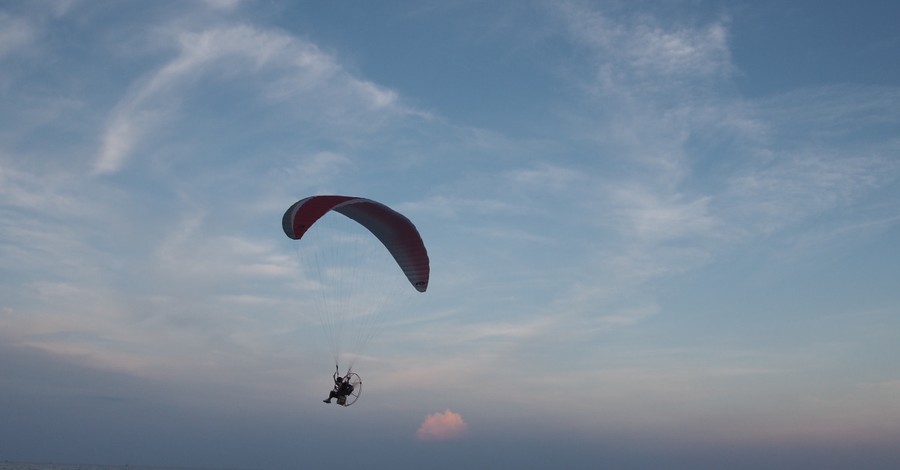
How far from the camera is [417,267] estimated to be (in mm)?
34406

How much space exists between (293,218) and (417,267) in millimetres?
7396

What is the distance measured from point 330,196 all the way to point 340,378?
22.9 feet

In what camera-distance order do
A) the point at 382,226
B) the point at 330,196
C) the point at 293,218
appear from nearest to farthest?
1. the point at 293,218
2. the point at 330,196
3. the point at 382,226

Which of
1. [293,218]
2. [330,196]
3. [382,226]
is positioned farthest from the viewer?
[382,226]

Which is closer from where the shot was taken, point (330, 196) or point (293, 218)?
point (293, 218)

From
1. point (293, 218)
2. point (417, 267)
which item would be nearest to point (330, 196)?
point (293, 218)

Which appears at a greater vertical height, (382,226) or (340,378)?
(382,226)

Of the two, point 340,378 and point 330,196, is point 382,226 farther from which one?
point 340,378

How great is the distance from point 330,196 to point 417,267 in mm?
5607

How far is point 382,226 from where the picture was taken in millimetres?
34000

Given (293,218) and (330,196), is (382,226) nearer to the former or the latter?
(330,196)

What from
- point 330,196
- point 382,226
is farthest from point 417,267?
point 330,196

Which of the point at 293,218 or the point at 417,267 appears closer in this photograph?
the point at 293,218

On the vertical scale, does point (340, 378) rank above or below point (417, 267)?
below
